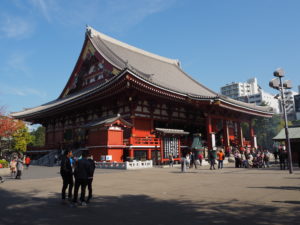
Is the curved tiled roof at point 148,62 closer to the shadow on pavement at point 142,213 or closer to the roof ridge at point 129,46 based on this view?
the roof ridge at point 129,46

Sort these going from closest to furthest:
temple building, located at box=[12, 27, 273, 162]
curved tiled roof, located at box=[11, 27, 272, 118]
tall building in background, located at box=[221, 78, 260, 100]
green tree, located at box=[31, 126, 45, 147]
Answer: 1. temple building, located at box=[12, 27, 273, 162]
2. curved tiled roof, located at box=[11, 27, 272, 118]
3. green tree, located at box=[31, 126, 45, 147]
4. tall building in background, located at box=[221, 78, 260, 100]

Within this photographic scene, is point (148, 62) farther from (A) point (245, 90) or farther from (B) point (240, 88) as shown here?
(A) point (245, 90)

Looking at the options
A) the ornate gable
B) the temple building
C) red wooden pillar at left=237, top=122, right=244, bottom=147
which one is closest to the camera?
the temple building

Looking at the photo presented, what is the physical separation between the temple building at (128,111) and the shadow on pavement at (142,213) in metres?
14.1

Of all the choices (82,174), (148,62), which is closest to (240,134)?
(148,62)

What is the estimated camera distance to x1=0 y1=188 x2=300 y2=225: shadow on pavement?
5273mm

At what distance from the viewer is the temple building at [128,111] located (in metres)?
22.1

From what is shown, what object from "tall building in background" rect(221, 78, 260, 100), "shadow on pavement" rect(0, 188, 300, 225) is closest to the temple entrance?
"shadow on pavement" rect(0, 188, 300, 225)

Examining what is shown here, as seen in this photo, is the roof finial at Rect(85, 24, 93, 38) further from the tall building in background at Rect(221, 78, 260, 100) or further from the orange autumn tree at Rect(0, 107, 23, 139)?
the tall building in background at Rect(221, 78, 260, 100)

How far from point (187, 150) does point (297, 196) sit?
21.0m

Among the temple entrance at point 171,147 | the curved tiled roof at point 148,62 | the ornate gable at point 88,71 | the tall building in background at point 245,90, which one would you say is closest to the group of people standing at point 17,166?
the temple entrance at point 171,147

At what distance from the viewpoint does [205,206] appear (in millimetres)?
6473

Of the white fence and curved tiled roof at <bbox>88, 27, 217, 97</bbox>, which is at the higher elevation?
curved tiled roof at <bbox>88, 27, 217, 97</bbox>

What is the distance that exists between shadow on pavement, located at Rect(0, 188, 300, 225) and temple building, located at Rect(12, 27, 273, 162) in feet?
46.2
